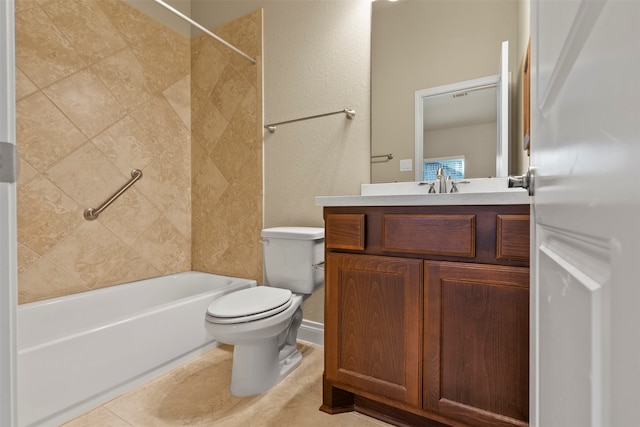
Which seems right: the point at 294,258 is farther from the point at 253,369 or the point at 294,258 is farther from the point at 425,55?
the point at 425,55

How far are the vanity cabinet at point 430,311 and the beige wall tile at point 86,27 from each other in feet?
6.30

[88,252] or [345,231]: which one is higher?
[345,231]

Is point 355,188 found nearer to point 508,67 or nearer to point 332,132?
point 332,132

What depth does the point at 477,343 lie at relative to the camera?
102 cm

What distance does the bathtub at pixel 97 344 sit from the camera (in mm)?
1218

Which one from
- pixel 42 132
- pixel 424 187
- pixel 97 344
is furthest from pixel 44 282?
pixel 424 187

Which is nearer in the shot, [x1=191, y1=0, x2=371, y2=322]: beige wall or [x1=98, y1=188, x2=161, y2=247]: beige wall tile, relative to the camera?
[x1=191, y1=0, x2=371, y2=322]: beige wall

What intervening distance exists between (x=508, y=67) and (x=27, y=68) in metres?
2.56

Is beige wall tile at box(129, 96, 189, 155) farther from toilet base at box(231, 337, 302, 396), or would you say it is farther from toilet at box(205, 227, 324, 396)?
toilet base at box(231, 337, 302, 396)

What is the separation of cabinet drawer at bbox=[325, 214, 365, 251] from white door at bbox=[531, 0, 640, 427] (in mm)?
766

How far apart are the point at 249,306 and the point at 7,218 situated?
3.33 feet

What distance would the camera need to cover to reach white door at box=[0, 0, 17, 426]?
1.71 feet

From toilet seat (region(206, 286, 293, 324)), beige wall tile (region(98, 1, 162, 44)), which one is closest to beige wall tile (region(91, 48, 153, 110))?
beige wall tile (region(98, 1, 162, 44))

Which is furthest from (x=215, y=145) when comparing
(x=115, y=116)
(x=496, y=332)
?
(x=496, y=332)
